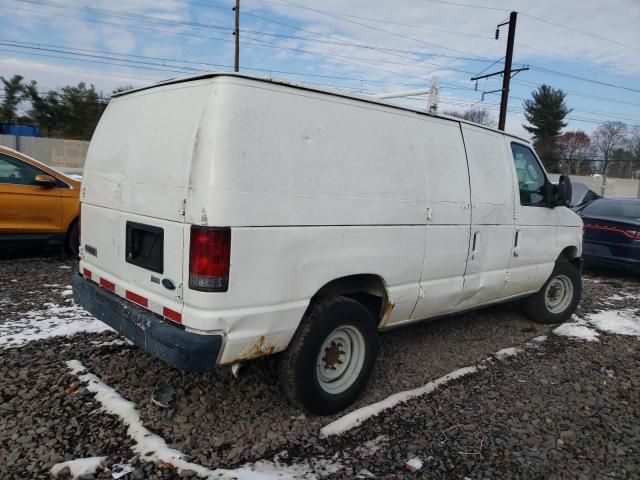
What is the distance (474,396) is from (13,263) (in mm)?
6366

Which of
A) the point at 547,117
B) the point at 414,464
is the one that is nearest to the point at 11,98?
the point at 414,464

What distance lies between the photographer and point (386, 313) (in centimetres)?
359

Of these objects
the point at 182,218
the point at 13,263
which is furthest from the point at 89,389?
the point at 13,263

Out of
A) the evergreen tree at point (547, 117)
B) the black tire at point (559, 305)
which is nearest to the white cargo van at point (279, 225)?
the black tire at point (559, 305)

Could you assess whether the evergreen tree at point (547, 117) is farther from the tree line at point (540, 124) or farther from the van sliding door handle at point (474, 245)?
the van sliding door handle at point (474, 245)

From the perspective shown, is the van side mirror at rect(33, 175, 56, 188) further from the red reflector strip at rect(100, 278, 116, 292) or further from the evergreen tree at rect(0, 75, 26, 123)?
the evergreen tree at rect(0, 75, 26, 123)

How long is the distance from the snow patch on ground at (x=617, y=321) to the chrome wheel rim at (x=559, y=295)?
45 centimetres

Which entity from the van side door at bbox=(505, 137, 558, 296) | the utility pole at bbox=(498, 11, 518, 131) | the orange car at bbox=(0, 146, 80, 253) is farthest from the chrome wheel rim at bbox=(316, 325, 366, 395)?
the utility pole at bbox=(498, 11, 518, 131)

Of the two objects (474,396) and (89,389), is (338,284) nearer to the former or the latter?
(474,396)

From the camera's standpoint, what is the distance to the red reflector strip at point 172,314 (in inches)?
108

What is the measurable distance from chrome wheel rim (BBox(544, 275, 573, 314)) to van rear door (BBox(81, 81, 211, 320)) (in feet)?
15.4

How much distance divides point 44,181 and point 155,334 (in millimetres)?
5187

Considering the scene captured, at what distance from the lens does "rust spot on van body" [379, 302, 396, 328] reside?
3566mm

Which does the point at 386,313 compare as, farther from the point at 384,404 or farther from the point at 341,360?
the point at 384,404
